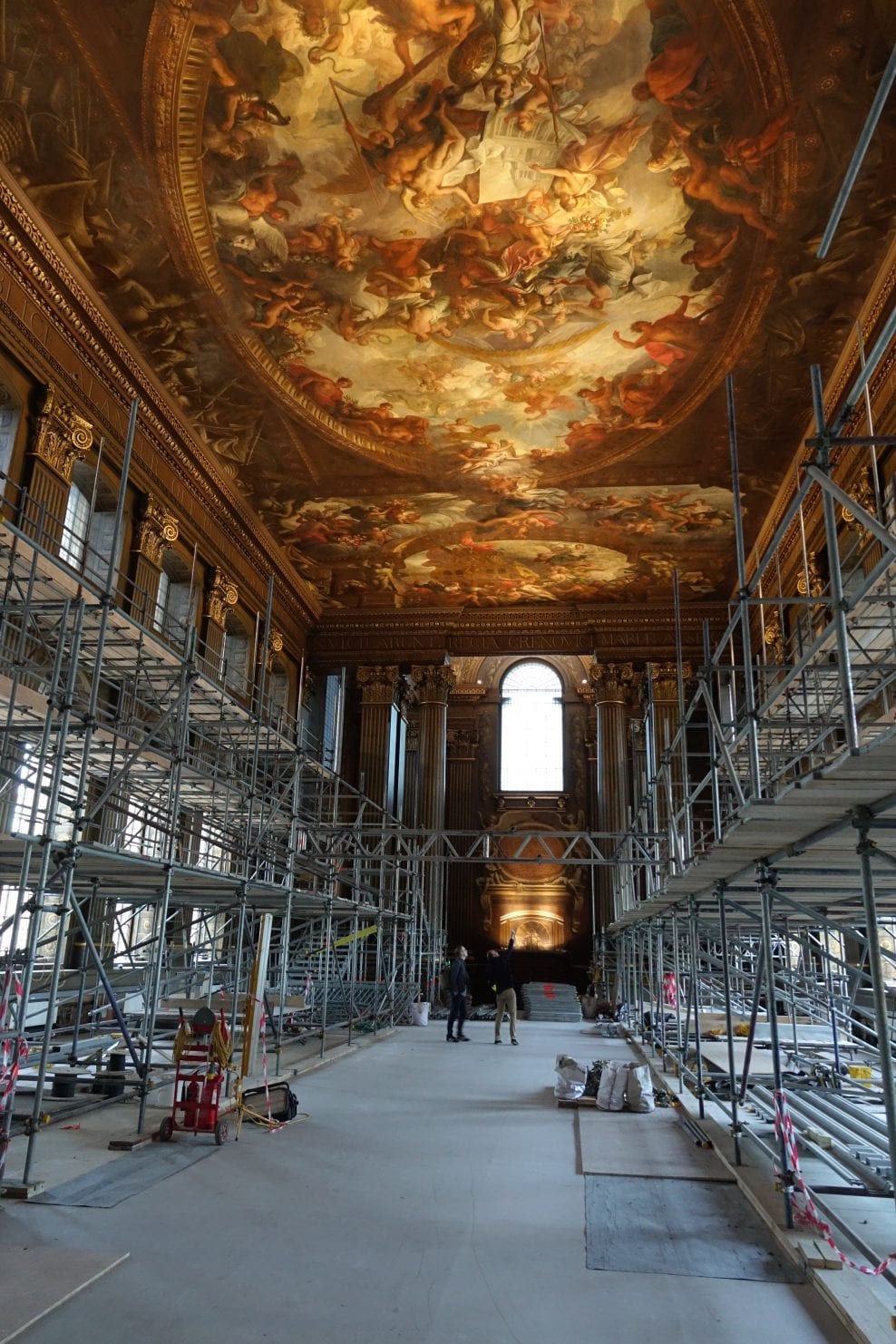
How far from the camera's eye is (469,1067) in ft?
44.9

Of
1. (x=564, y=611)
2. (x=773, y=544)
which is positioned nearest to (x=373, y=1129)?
(x=773, y=544)

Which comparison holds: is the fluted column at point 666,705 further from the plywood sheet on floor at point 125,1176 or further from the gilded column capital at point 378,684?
the plywood sheet on floor at point 125,1176

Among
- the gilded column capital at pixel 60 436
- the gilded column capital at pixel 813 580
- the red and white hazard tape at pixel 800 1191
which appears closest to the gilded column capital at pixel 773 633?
the gilded column capital at pixel 813 580

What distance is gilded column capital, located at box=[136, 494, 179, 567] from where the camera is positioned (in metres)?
17.7

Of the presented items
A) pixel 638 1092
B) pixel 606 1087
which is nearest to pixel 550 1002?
pixel 606 1087

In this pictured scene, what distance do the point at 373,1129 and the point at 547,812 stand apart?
2319 centimetres

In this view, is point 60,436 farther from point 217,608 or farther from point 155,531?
point 217,608

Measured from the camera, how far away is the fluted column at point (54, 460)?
1391 cm

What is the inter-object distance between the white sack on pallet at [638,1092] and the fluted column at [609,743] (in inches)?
614

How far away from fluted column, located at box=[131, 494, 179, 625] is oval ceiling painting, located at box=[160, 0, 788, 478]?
3297mm

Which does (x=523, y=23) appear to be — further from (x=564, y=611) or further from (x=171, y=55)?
(x=564, y=611)

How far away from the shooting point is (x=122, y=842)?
Result: 12508 mm

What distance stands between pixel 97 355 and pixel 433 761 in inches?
581

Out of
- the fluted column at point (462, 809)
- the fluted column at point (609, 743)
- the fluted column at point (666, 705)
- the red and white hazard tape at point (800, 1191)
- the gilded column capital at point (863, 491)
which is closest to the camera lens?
the red and white hazard tape at point (800, 1191)
